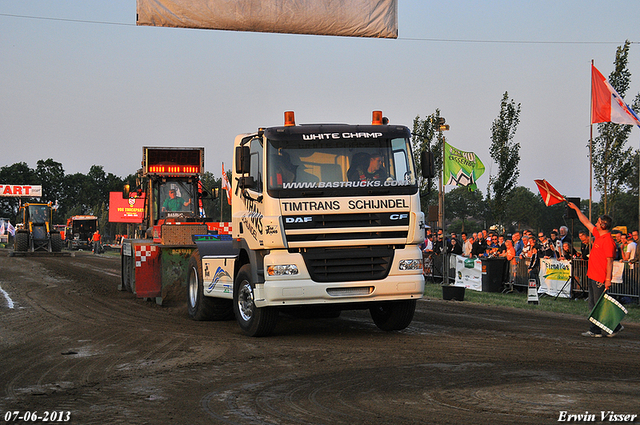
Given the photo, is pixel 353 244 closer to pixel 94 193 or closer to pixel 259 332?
pixel 259 332

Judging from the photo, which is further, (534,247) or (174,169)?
(534,247)

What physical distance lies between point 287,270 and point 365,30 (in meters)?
5.83

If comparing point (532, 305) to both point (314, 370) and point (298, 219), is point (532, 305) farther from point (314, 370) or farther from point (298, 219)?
point (314, 370)

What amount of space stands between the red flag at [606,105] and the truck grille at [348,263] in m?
9.46

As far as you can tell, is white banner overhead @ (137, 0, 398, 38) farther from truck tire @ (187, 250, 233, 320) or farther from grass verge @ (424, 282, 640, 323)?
grass verge @ (424, 282, 640, 323)

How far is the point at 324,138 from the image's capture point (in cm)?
1058

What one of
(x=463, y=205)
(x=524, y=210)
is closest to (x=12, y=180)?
(x=463, y=205)

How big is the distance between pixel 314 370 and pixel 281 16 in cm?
766

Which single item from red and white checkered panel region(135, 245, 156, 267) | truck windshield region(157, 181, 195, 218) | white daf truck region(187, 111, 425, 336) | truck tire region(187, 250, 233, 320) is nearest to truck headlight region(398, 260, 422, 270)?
white daf truck region(187, 111, 425, 336)

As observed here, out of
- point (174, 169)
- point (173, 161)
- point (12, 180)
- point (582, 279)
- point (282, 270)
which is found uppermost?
point (12, 180)

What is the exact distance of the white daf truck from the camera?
10.1m

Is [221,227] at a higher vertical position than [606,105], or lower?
A: lower

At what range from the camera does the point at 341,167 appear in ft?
34.5

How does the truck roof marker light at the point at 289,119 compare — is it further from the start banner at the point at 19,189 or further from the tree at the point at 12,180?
the tree at the point at 12,180
